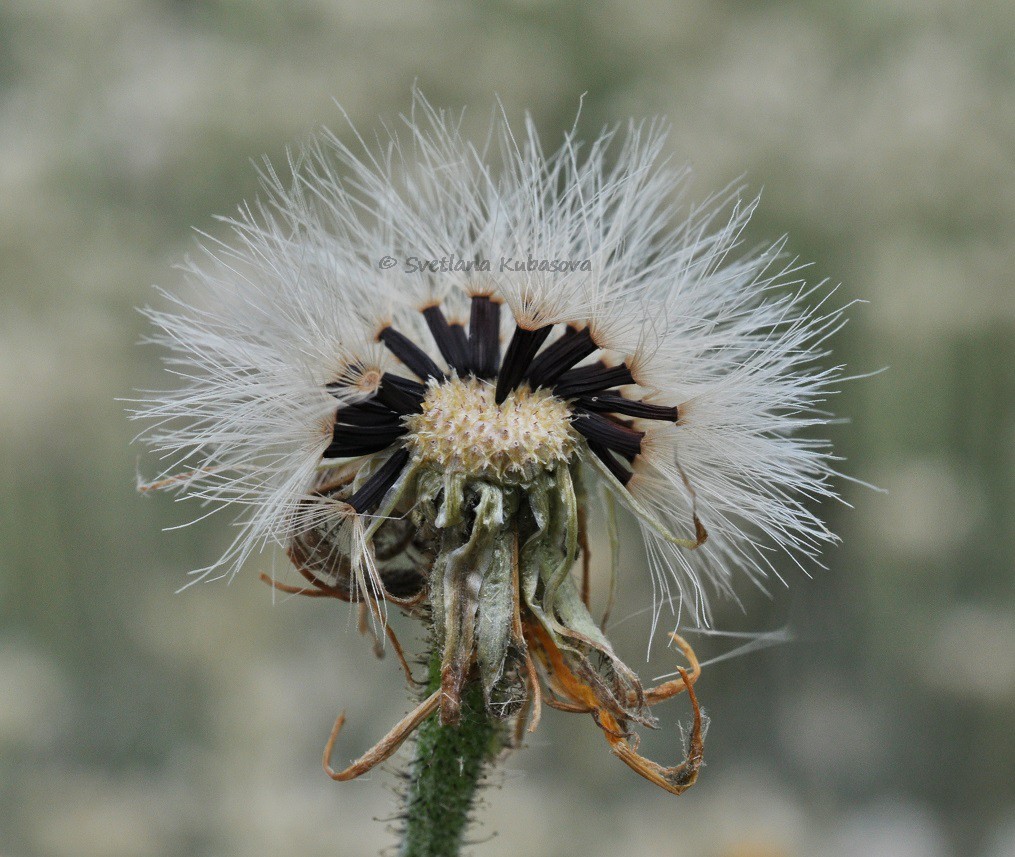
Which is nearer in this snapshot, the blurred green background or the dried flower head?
the dried flower head

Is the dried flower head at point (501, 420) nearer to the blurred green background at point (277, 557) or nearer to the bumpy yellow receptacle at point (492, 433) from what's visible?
the bumpy yellow receptacle at point (492, 433)

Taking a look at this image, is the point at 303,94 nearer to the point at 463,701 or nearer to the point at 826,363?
the point at 826,363

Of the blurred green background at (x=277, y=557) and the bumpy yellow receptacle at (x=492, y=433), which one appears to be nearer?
the bumpy yellow receptacle at (x=492, y=433)

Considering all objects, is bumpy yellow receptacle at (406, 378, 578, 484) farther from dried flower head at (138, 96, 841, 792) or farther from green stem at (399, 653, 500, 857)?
green stem at (399, 653, 500, 857)

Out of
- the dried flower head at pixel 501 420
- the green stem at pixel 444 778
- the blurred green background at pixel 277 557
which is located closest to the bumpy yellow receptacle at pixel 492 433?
the dried flower head at pixel 501 420

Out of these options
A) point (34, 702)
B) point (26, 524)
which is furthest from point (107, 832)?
point (26, 524)

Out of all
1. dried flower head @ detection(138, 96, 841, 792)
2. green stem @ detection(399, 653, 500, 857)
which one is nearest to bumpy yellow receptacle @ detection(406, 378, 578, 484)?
dried flower head @ detection(138, 96, 841, 792)
